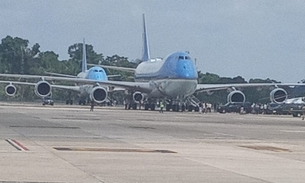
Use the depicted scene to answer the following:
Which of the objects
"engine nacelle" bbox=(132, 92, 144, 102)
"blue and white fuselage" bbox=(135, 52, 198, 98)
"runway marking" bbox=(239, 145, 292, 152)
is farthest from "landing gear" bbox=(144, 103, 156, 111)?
"runway marking" bbox=(239, 145, 292, 152)

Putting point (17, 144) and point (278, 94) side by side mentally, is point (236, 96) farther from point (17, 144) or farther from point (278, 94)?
point (17, 144)

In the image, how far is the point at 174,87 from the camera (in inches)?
2672

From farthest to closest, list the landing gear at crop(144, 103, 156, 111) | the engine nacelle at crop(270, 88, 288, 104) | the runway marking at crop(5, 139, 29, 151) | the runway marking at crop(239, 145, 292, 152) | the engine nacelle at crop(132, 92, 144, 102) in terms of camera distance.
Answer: the engine nacelle at crop(132, 92, 144, 102), the landing gear at crop(144, 103, 156, 111), the engine nacelle at crop(270, 88, 288, 104), the runway marking at crop(239, 145, 292, 152), the runway marking at crop(5, 139, 29, 151)

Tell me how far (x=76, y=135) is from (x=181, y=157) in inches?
334

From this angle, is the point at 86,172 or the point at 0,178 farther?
the point at 86,172

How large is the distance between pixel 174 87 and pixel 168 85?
0.95 meters

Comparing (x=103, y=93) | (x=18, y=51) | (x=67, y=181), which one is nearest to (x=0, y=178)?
(x=67, y=181)

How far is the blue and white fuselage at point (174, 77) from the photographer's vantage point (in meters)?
66.8

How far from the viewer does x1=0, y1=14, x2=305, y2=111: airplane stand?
6712cm

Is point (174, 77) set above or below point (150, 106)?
above

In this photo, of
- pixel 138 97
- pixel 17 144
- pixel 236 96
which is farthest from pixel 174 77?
pixel 17 144

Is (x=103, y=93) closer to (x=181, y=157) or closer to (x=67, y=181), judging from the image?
(x=181, y=157)

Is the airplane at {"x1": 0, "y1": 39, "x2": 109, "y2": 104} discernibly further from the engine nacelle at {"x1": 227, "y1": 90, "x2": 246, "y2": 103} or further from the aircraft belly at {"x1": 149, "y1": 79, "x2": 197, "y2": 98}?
the engine nacelle at {"x1": 227, "y1": 90, "x2": 246, "y2": 103}

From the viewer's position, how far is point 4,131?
1115 inches
